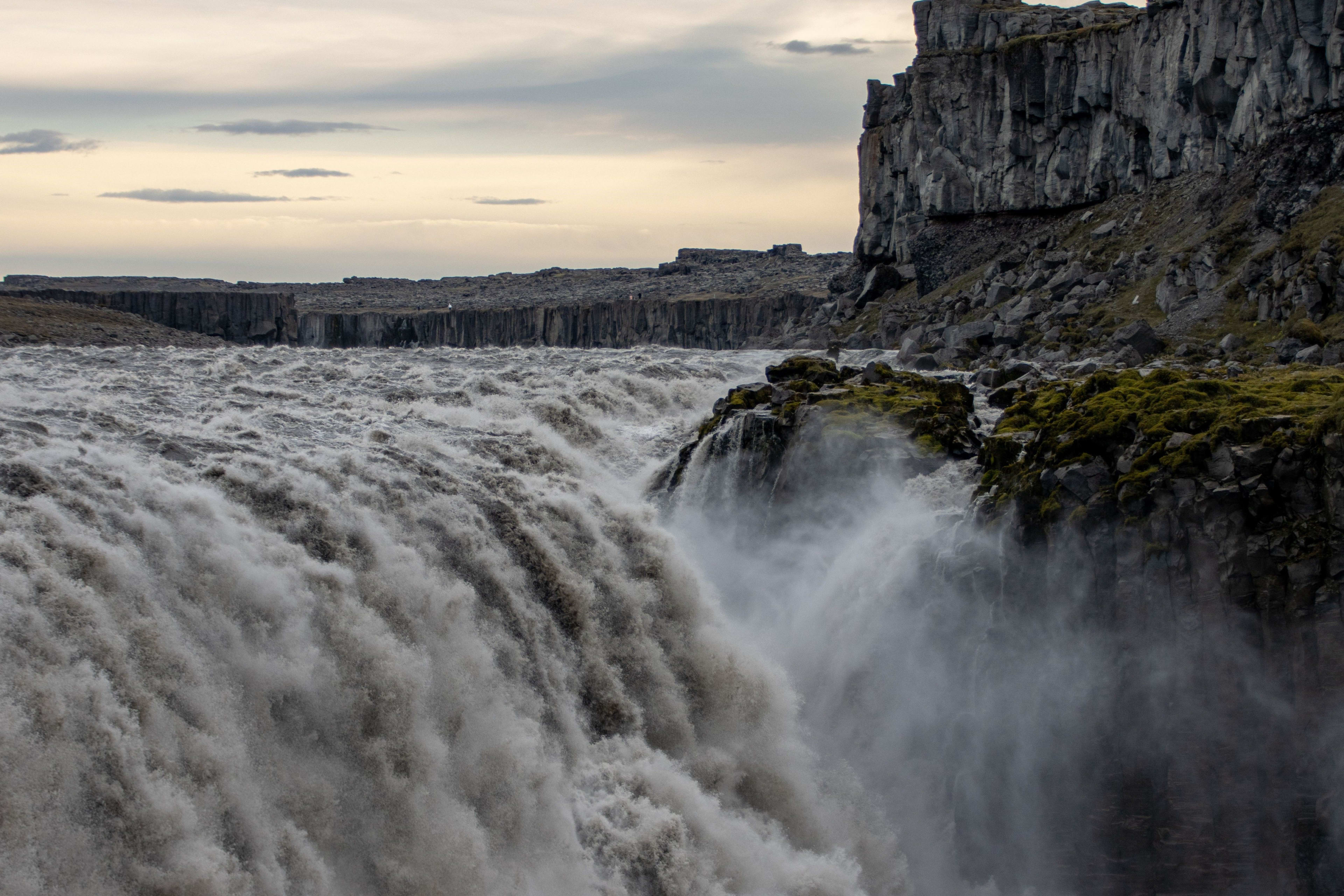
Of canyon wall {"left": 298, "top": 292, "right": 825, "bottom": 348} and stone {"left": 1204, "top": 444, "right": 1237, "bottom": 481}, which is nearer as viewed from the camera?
stone {"left": 1204, "top": 444, "right": 1237, "bottom": 481}

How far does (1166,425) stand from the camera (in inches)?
819

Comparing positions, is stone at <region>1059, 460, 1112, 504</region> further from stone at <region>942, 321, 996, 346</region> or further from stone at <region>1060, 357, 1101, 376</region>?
stone at <region>942, 321, 996, 346</region>

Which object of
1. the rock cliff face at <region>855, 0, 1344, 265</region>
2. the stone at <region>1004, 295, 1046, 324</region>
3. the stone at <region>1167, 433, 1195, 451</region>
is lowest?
the stone at <region>1167, 433, 1195, 451</region>

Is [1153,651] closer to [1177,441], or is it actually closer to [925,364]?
[1177,441]

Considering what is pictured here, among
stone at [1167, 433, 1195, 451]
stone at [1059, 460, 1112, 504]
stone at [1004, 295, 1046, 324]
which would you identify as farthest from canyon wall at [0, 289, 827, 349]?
stone at [1167, 433, 1195, 451]

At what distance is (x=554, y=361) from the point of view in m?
56.4

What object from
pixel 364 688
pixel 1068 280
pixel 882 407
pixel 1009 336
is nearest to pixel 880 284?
pixel 1068 280

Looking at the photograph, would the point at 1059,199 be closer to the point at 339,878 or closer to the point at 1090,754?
the point at 1090,754

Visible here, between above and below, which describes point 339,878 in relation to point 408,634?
below

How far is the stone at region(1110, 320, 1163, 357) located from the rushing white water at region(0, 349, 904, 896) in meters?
25.6

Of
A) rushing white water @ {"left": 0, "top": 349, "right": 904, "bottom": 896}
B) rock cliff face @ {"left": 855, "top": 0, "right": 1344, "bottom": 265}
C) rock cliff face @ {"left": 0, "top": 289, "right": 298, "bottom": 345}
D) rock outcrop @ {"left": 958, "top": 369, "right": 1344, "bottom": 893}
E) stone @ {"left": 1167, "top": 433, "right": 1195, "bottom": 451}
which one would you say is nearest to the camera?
rushing white water @ {"left": 0, "top": 349, "right": 904, "bottom": 896}

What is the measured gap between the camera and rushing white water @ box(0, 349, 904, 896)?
1411cm

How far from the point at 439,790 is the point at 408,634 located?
2.63 meters

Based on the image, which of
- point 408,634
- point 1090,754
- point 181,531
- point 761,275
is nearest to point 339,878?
point 408,634
